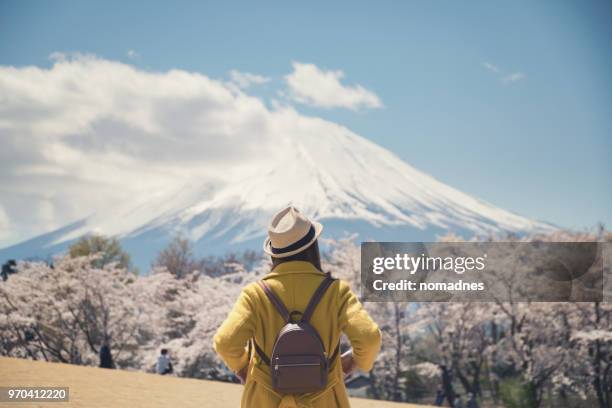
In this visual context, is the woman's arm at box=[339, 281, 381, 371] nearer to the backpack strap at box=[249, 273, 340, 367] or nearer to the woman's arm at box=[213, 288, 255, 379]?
the backpack strap at box=[249, 273, 340, 367]

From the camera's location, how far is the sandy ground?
29.8ft

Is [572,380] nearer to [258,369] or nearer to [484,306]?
[484,306]

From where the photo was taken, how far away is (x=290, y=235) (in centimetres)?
290

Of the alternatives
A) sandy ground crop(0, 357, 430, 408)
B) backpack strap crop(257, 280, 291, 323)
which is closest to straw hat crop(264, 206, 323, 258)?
backpack strap crop(257, 280, 291, 323)

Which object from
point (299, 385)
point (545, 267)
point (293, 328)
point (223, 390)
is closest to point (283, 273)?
point (293, 328)

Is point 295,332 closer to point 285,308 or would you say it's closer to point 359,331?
point 285,308

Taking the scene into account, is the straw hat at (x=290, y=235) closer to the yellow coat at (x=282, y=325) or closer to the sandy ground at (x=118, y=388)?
the yellow coat at (x=282, y=325)

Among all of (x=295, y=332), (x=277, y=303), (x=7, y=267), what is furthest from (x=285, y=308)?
(x=7, y=267)

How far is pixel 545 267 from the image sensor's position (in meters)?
20.6

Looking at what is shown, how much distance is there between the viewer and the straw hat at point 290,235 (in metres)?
2.90

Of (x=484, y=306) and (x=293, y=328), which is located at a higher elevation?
(x=484, y=306)

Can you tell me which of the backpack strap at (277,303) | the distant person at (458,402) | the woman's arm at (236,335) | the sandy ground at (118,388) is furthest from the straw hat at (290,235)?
the distant person at (458,402)

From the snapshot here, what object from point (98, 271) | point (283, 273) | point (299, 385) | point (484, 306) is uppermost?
point (98, 271)

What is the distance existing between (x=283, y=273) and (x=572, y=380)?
19.3 meters
